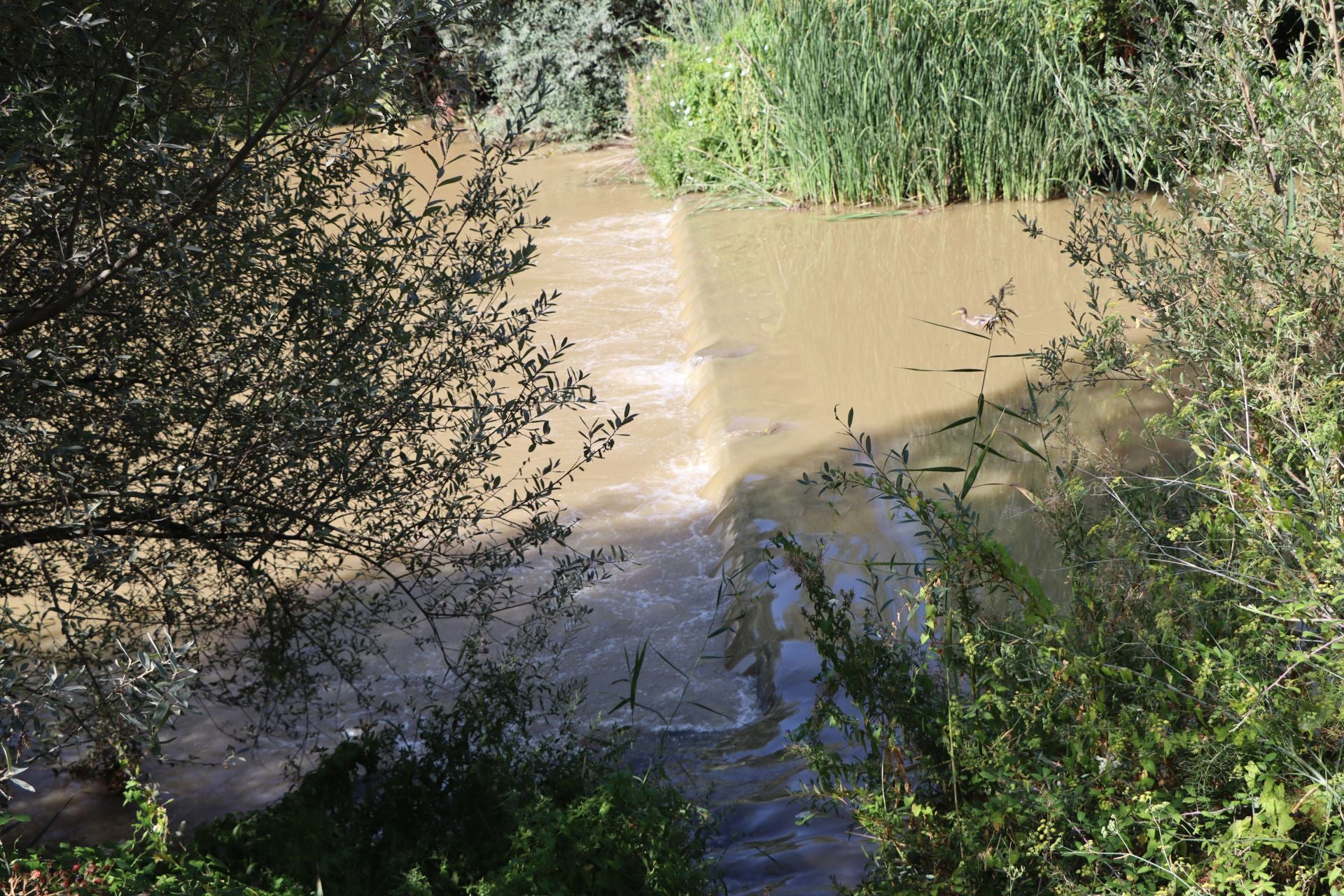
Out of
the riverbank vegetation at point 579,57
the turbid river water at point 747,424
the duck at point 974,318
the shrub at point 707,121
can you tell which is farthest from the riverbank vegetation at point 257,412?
the riverbank vegetation at point 579,57

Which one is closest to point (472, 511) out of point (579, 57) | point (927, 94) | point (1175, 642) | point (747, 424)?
point (1175, 642)

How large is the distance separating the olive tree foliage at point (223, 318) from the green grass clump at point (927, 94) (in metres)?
6.35

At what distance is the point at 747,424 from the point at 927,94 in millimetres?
4133

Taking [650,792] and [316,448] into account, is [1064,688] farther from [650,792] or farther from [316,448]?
[316,448]

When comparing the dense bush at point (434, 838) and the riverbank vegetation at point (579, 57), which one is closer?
the dense bush at point (434, 838)

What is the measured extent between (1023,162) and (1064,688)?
291 inches

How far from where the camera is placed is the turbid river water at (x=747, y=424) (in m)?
3.87

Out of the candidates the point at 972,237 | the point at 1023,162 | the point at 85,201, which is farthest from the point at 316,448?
the point at 1023,162

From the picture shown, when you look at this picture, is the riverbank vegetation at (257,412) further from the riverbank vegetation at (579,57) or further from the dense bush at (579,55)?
the dense bush at (579,55)

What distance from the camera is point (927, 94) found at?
9062 millimetres

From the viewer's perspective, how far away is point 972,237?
28.6ft

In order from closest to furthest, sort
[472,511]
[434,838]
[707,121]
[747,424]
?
[434,838]
[472,511]
[747,424]
[707,121]

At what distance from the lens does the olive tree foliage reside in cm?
250

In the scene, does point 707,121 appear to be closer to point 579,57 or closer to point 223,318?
point 579,57
